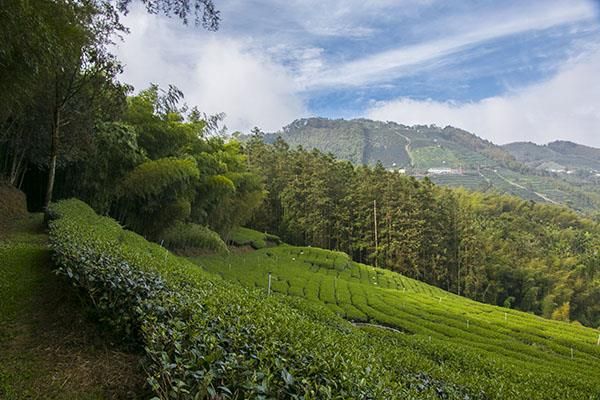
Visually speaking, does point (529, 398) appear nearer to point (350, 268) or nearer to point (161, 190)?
point (161, 190)

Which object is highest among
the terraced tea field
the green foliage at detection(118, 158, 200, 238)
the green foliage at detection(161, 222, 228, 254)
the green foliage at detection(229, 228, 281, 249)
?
the green foliage at detection(118, 158, 200, 238)

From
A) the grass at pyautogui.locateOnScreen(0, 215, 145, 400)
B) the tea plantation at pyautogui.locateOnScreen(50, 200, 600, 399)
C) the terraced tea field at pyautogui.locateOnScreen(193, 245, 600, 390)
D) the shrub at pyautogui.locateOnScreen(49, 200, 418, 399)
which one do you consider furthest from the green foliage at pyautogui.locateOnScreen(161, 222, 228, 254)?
the shrub at pyautogui.locateOnScreen(49, 200, 418, 399)

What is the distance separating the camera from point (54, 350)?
13.5ft

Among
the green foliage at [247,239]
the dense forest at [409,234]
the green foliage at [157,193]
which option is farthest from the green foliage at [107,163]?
the dense forest at [409,234]

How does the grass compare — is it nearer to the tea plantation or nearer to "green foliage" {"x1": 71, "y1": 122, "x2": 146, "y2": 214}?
the tea plantation

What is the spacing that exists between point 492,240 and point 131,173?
45745 mm

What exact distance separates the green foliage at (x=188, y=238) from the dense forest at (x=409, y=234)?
2358 centimetres

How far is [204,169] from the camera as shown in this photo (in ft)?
67.5

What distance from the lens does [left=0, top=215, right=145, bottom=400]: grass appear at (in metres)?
3.35

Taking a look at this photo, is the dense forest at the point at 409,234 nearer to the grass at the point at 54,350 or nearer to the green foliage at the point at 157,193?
the green foliage at the point at 157,193

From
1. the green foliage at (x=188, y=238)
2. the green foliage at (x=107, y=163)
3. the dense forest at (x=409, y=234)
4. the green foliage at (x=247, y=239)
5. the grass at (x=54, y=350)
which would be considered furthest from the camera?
the dense forest at (x=409, y=234)

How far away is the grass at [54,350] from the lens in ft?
11.0

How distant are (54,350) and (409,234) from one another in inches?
1652

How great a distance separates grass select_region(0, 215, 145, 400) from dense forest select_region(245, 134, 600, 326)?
3978 cm
